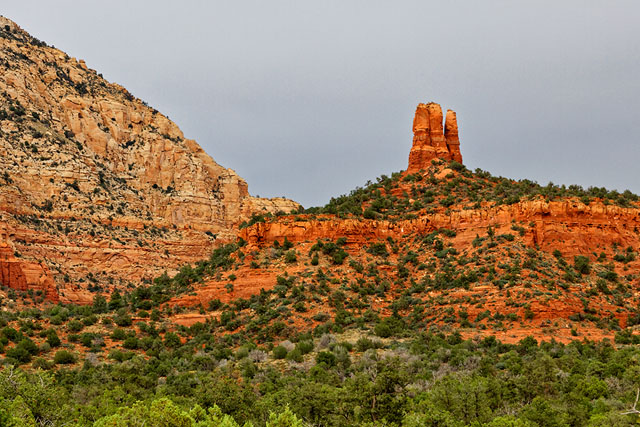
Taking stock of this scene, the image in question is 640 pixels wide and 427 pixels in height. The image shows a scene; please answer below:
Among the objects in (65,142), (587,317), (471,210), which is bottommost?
(587,317)

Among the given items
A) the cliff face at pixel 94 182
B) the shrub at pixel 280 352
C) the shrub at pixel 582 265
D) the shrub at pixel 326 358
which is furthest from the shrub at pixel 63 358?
the shrub at pixel 582 265

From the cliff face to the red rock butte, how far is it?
142 feet

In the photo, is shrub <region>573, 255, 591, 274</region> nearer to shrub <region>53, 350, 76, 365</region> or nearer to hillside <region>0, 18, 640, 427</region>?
hillside <region>0, 18, 640, 427</region>

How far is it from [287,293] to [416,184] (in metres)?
20.6

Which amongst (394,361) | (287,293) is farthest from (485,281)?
(394,361)

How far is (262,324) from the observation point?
165 feet

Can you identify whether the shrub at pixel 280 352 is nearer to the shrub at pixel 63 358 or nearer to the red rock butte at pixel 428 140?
the shrub at pixel 63 358

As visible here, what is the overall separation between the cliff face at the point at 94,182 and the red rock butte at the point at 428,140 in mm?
43172

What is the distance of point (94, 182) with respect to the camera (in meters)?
92.9

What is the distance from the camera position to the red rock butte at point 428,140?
6881cm

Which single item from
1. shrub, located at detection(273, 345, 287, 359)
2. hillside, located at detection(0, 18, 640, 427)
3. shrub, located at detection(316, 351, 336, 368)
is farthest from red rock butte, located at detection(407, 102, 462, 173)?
shrub, located at detection(316, 351, 336, 368)

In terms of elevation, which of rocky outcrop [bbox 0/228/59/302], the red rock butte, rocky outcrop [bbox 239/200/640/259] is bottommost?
rocky outcrop [bbox 0/228/59/302]

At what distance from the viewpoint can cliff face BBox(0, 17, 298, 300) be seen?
267 ft

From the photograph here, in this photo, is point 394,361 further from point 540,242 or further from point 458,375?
point 540,242
